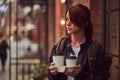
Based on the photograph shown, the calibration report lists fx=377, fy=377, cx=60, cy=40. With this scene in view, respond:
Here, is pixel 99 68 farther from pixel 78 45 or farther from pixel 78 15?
pixel 78 15

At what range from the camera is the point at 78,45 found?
312 centimetres

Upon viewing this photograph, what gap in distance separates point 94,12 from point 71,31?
165 cm

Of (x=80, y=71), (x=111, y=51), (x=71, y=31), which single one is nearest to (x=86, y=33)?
(x=71, y=31)

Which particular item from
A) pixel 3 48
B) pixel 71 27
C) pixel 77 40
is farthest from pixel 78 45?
pixel 3 48

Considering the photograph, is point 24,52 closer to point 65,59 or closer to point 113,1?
point 113,1

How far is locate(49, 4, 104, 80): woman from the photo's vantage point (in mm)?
2971

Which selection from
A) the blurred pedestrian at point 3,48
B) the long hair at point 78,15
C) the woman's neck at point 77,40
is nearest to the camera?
the long hair at point 78,15

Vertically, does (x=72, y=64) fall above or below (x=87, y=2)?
below

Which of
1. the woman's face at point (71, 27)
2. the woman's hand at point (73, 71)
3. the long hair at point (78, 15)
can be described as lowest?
A: the woman's hand at point (73, 71)

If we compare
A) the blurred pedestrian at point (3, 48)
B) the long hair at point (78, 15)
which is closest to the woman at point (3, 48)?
the blurred pedestrian at point (3, 48)

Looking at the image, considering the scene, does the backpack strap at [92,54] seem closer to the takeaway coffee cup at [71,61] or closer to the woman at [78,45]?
the woman at [78,45]

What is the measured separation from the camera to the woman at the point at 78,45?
2971 millimetres

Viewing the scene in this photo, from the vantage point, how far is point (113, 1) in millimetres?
4457

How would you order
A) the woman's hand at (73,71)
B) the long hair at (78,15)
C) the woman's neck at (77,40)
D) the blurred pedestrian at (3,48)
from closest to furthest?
the woman's hand at (73,71) → the long hair at (78,15) → the woman's neck at (77,40) → the blurred pedestrian at (3,48)
